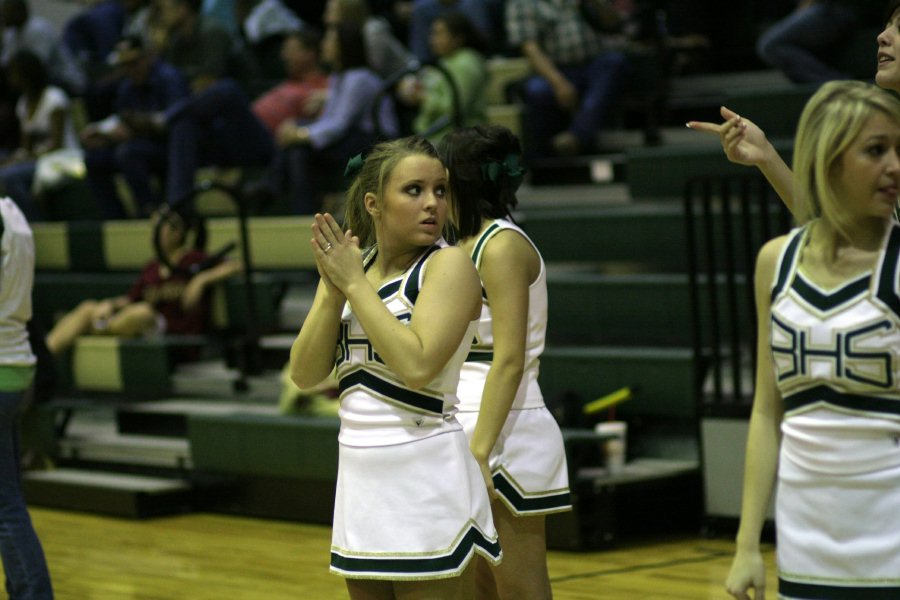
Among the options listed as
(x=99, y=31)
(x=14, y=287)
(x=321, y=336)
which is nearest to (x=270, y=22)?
(x=99, y=31)

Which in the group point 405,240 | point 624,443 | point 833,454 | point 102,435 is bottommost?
point 102,435

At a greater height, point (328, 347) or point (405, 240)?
point (405, 240)

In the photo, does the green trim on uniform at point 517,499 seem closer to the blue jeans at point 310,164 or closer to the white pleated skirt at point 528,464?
the white pleated skirt at point 528,464

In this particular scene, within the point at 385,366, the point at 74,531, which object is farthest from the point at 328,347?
the point at 74,531

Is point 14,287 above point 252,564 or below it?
above

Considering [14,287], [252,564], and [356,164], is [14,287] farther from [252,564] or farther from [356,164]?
[252,564]

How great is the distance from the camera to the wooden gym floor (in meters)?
4.48

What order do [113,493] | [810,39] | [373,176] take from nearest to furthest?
[373,176] → [113,493] → [810,39]

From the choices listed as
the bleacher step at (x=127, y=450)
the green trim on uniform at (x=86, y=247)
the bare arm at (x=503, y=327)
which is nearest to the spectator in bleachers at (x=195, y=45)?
Result: the green trim on uniform at (x=86, y=247)

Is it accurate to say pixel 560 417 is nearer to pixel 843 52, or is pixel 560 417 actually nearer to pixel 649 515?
pixel 649 515

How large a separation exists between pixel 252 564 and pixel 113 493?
1.32 meters

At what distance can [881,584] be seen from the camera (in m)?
1.90

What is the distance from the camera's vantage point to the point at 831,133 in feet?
6.33

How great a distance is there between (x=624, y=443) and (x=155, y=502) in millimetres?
2132
